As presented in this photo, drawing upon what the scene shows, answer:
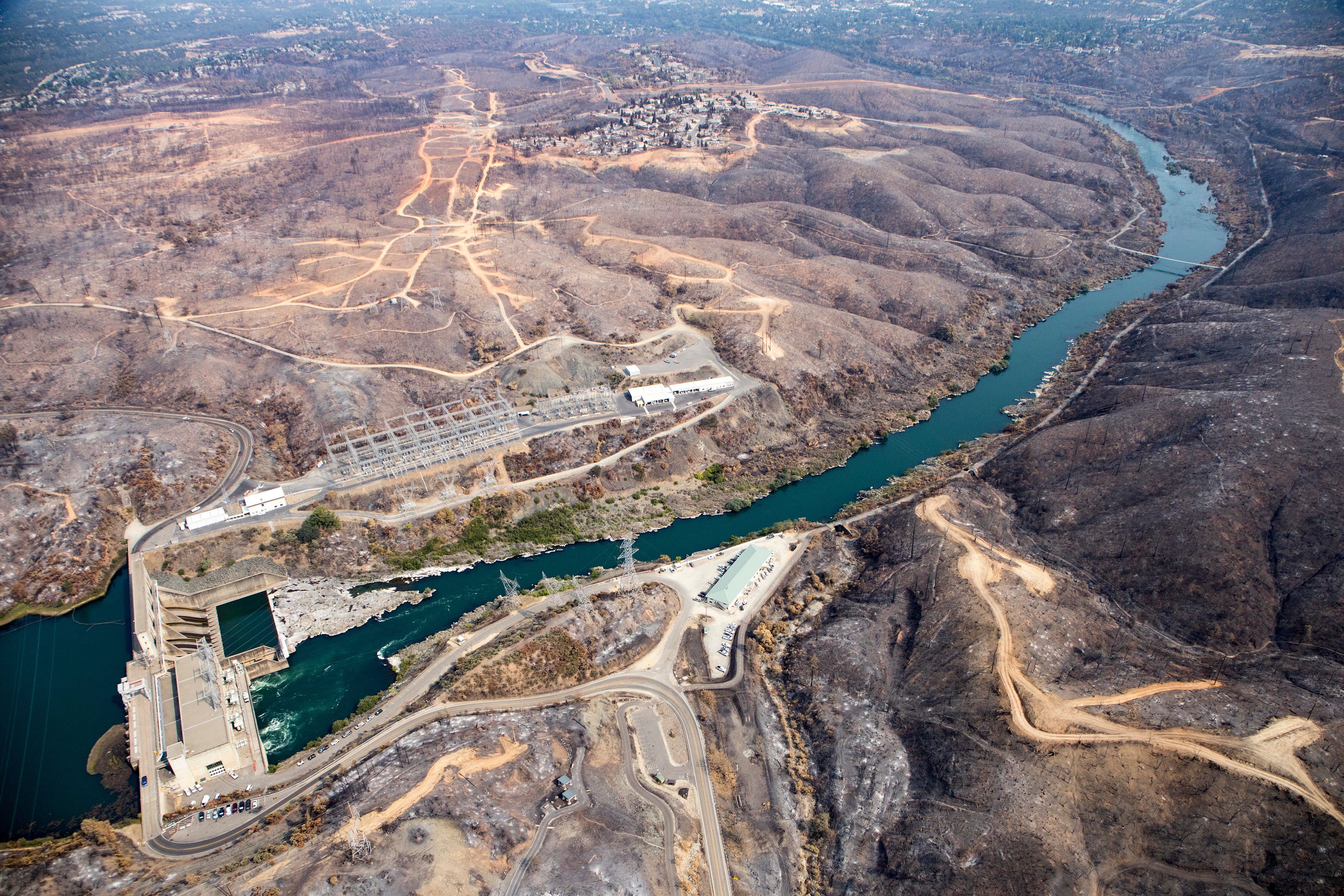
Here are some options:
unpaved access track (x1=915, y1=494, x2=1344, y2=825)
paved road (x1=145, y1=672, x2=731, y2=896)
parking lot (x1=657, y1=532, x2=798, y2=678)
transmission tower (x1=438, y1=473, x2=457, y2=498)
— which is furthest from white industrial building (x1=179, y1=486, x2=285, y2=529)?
unpaved access track (x1=915, y1=494, x2=1344, y2=825)

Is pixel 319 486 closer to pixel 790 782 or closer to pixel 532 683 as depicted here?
pixel 532 683

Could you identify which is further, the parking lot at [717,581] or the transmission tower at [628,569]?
the transmission tower at [628,569]

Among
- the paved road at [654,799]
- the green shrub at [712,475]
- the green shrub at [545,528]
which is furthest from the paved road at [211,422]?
the paved road at [654,799]

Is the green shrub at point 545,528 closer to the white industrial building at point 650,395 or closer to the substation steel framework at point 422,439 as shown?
the substation steel framework at point 422,439

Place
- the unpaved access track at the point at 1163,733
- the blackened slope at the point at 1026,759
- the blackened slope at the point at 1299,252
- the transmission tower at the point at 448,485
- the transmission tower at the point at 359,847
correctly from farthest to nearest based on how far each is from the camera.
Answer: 1. the blackened slope at the point at 1299,252
2. the transmission tower at the point at 448,485
3. the unpaved access track at the point at 1163,733
4. the blackened slope at the point at 1026,759
5. the transmission tower at the point at 359,847

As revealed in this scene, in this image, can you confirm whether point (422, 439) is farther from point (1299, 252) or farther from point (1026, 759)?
point (1299, 252)

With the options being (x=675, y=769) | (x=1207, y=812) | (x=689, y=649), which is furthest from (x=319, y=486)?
(x=1207, y=812)

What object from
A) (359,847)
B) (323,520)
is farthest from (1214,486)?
(323,520)

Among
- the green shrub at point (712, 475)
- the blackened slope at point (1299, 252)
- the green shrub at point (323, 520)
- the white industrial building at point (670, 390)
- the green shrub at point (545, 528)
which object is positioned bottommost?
the green shrub at point (545, 528)
